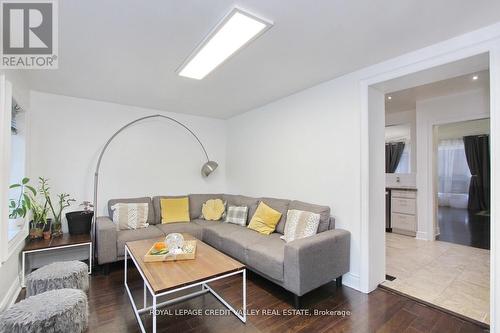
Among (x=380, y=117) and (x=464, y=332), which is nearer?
(x=464, y=332)

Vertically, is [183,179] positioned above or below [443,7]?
below

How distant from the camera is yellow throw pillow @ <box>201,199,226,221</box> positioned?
398 centimetres

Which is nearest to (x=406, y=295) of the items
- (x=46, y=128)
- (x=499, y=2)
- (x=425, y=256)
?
(x=425, y=256)

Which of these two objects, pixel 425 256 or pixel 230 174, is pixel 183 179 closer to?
pixel 230 174

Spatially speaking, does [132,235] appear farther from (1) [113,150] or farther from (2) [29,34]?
(2) [29,34]

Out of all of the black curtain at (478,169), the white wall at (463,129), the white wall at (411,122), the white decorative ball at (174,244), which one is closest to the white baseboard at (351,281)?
the white decorative ball at (174,244)

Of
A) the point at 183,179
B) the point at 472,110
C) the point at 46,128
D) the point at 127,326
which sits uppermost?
the point at 472,110

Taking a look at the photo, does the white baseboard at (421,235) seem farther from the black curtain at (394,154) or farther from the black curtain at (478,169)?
the black curtain at (478,169)

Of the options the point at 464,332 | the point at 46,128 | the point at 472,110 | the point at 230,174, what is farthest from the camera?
the point at 230,174

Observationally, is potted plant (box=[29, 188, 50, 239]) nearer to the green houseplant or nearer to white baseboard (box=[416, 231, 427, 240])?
the green houseplant

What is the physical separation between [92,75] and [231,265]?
2550 millimetres

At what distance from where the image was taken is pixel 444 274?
282 centimetres

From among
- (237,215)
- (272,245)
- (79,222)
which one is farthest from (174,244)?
(79,222)

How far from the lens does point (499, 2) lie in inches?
59.6
